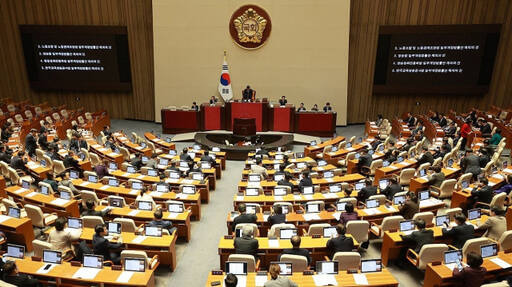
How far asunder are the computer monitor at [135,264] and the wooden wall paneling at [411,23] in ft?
57.5

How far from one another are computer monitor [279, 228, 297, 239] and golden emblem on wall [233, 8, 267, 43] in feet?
49.2

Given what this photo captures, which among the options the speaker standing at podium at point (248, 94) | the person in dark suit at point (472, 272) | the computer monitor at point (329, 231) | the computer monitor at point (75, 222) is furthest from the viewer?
the speaker standing at podium at point (248, 94)

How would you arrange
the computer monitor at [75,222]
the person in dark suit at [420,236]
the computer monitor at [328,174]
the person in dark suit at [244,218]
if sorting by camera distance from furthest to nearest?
the computer monitor at [328,174] < the person in dark suit at [244,218] < the computer monitor at [75,222] < the person in dark suit at [420,236]

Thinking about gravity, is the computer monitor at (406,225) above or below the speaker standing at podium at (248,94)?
below

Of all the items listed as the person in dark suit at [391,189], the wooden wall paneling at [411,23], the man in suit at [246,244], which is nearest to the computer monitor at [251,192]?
the man in suit at [246,244]

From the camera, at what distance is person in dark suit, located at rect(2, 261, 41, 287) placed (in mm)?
5527

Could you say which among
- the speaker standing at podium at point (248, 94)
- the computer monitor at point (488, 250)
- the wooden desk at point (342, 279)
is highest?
the speaker standing at podium at point (248, 94)

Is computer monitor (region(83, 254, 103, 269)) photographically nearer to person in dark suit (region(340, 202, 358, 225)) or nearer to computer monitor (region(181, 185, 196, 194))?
computer monitor (region(181, 185, 196, 194))

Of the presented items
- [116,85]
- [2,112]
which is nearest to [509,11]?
[116,85]

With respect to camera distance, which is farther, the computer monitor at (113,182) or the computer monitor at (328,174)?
the computer monitor at (328,174)

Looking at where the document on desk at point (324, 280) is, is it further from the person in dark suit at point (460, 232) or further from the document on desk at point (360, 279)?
the person in dark suit at point (460, 232)

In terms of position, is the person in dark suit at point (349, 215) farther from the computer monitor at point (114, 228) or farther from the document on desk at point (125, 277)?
the computer monitor at point (114, 228)

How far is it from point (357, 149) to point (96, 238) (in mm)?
10807

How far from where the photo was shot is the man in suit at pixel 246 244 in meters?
6.81
